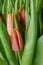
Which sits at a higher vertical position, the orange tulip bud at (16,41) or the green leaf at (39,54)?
the orange tulip bud at (16,41)

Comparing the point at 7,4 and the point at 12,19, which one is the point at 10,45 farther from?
the point at 7,4

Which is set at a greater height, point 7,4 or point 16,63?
point 7,4

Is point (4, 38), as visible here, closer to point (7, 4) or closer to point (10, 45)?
point (10, 45)

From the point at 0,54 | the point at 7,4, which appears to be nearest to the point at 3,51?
the point at 0,54

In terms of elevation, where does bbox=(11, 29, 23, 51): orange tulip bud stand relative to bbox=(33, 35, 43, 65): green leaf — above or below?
above

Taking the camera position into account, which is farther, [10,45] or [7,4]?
[7,4]

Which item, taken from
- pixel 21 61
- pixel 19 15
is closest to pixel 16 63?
pixel 21 61
